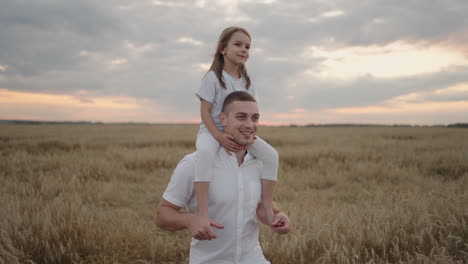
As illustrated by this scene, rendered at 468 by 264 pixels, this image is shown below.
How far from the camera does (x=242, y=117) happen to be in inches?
73.9

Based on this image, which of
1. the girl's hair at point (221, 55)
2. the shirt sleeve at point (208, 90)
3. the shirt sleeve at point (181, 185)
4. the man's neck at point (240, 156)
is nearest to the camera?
the shirt sleeve at point (181, 185)

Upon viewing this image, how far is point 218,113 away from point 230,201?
2.33 ft

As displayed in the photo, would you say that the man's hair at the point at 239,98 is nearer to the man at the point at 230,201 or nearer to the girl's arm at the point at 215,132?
the man at the point at 230,201

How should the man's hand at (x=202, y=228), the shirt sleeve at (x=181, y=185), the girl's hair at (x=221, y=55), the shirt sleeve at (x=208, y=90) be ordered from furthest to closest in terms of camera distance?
the girl's hair at (x=221, y=55)
the shirt sleeve at (x=208, y=90)
the shirt sleeve at (x=181, y=185)
the man's hand at (x=202, y=228)

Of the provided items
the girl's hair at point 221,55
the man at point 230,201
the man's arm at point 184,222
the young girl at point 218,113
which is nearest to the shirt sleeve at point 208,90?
the young girl at point 218,113

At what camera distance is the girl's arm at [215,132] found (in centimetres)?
194

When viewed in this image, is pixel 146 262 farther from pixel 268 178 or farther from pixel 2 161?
pixel 2 161

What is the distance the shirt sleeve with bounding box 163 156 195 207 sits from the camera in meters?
1.96

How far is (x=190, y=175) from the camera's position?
202cm

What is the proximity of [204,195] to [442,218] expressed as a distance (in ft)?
10.6

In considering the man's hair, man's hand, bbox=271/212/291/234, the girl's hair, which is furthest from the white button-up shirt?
the girl's hair

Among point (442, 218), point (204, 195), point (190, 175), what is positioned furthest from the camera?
point (442, 218)

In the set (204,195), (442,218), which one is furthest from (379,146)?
(204,195)

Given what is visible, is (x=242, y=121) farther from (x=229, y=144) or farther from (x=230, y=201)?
(x=230, y=201)
